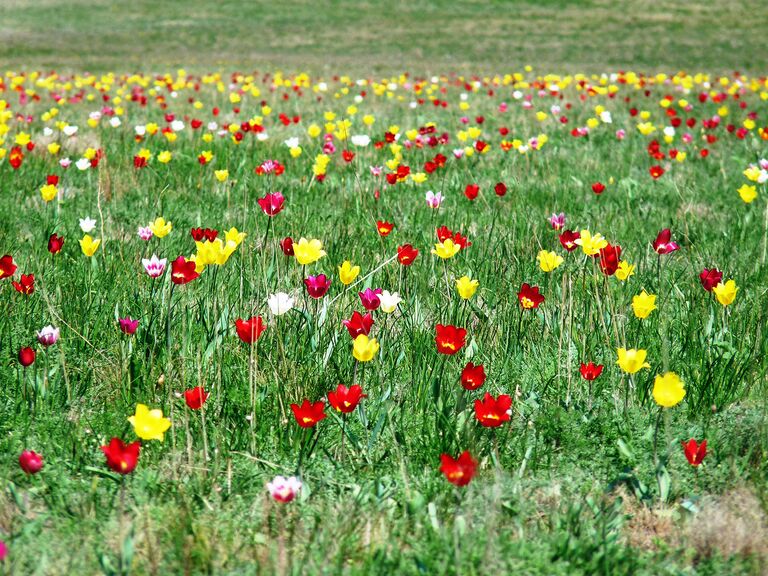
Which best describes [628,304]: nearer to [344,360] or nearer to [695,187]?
[344,360]

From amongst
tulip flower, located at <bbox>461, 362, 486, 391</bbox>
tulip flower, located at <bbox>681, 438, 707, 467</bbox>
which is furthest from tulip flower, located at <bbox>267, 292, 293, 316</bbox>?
tulip flower, located at <bbox>681, 438, 707, 467</bbox>

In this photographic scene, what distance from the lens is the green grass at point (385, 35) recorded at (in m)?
18.7

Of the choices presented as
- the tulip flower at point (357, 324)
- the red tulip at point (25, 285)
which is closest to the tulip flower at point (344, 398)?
the tulip flower at point (357, 324)

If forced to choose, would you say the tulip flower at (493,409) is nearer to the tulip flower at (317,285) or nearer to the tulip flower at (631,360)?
the tulip flower at (631,360)

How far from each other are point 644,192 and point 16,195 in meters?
4.07

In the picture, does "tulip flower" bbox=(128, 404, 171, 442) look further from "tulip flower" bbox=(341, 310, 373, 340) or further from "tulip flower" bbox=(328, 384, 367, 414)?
"tulip flower" bbox=(341, 310, 373, 340)

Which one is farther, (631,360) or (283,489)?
(631,360)

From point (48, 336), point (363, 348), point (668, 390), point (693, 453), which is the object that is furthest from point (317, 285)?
point (693, 453)

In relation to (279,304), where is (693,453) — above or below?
below

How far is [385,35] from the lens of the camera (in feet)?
81.2

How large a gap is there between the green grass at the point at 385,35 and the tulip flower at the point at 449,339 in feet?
47.1

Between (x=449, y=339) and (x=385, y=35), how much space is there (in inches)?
945

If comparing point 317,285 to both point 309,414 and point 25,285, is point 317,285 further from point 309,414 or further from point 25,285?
point 25,285

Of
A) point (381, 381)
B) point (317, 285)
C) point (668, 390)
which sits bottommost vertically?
point (381, 381)
